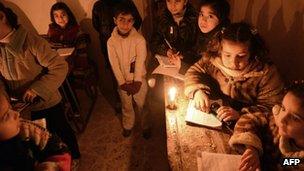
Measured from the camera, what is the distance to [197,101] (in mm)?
2148

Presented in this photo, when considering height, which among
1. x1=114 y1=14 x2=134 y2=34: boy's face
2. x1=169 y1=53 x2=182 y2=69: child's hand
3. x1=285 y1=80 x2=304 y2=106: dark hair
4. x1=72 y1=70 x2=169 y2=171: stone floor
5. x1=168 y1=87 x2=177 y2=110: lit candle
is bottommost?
x1=72 y1=70 x2=169 y2=171: stone floor

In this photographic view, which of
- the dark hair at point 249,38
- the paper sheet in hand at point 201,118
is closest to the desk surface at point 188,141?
the paper sheet in hand at point 201,118

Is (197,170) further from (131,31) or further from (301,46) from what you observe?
(301,46)

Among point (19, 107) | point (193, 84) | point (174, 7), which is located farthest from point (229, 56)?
point (19, 107)

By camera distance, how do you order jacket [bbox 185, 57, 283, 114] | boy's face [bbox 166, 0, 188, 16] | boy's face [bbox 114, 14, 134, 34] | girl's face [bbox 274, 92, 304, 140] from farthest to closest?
boy's face [bbox 166, 0, 188, 16] → boy's face [bbox 114, 14, 134, 34] → jacket [bbox 185, 57, 283, 114] → girl's face [bbox 274, 92, 304, 140]

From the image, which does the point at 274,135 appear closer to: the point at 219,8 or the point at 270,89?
the point at 270,89

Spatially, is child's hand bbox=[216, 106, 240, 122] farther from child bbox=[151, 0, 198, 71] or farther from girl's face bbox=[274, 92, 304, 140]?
child bbox=[151, 0, 198, 71]

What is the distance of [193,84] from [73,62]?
192cm

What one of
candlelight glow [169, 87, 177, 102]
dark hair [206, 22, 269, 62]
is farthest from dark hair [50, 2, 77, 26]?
dark hair [206, 22, 269, 62]

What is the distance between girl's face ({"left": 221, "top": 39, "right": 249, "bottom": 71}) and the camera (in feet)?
6.44

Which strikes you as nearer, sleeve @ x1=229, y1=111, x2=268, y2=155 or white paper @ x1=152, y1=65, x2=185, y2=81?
sleeve @ x1=229, y1=111, x2=268, y2=155

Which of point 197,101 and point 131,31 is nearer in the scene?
point 197,101

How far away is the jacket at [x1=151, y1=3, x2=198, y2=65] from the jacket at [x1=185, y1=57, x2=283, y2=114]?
0.80m

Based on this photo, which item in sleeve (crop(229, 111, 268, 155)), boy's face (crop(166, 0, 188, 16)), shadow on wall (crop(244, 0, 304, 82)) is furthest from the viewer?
shadow on wall (crop(244, 0, 304, 82))
